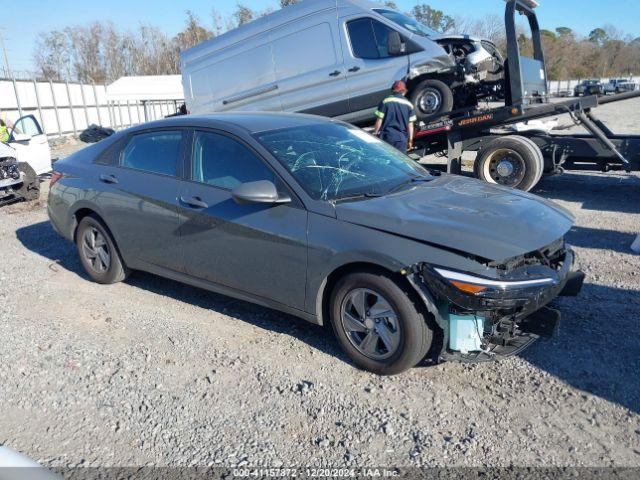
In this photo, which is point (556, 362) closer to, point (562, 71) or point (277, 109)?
point (277, 109)

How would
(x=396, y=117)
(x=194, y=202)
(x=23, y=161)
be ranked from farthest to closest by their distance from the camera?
(x=23, y=161), (x=396, y=117), (x=194, y=202)

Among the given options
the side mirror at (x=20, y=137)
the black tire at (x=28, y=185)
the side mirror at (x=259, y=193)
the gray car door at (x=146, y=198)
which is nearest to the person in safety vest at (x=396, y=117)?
the gray car door at (x=146, y=198)

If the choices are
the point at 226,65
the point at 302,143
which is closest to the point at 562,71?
the point at 226,65

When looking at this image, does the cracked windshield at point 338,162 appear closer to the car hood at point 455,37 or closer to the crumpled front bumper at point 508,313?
the crumpled front bumper at point 508,313

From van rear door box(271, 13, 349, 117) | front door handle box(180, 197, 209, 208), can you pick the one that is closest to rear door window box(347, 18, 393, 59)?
van rear door box(271, 13, 349, 117)

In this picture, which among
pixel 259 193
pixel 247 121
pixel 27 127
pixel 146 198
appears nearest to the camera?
pixel 259 193

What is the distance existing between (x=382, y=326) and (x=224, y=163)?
1794mm

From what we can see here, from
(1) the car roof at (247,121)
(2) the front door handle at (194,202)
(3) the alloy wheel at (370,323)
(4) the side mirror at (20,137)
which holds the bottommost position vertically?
(3) the alloy wheel at (370,323)

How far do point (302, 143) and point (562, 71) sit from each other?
80.0m

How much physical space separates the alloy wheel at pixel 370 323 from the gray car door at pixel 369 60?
242 inches

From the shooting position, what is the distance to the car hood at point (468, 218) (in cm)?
318

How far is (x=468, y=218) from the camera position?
3.39m

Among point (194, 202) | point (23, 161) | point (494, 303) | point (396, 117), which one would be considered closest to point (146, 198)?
point (194, 202)

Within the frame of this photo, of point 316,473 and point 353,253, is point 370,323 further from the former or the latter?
point 316,473
